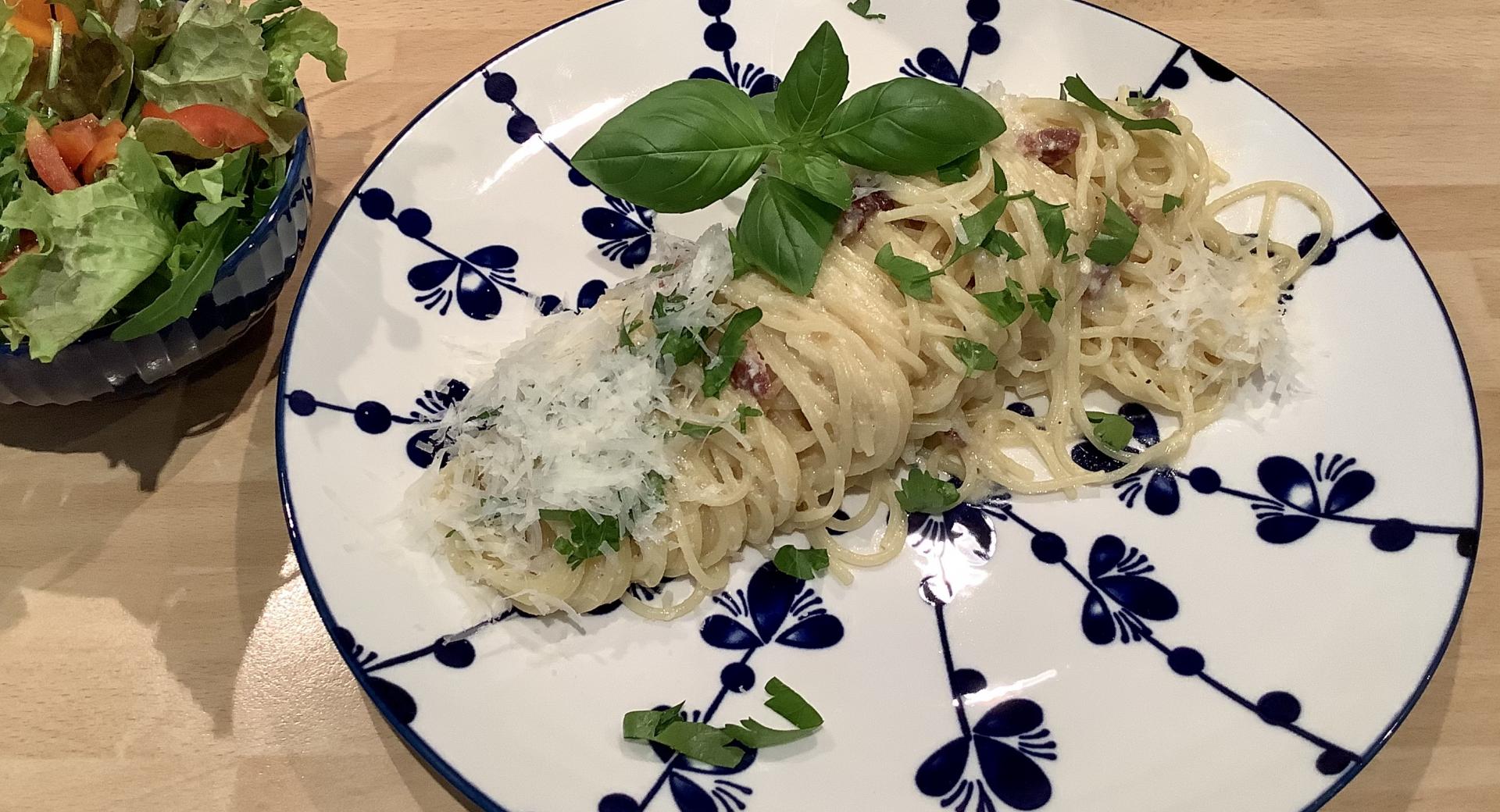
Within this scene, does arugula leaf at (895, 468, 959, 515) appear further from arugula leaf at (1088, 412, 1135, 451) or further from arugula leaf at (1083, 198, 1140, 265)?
arugula leaf at (1083, 198, 1140, 265)

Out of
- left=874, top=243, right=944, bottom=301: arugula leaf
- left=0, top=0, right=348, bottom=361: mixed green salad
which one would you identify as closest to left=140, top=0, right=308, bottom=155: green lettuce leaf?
left=0, top=0, right=348, bottom=361: mixed green salad

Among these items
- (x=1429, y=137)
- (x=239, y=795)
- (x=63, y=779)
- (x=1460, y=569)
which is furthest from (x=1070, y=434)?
(x=63, y=779)

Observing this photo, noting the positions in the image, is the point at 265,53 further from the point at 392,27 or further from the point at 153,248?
the point at 392,27

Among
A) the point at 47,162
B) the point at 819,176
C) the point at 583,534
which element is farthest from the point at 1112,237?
the point at 47,162

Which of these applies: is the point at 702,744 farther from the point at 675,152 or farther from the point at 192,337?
the point at 192,337

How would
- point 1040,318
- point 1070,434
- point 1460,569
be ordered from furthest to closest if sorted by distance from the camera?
point 1070,434 < point 1040,318 < point 1460,569

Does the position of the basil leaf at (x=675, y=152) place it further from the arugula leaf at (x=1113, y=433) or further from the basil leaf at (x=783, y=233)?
the arugula leaf at (x=1113, y=433)
